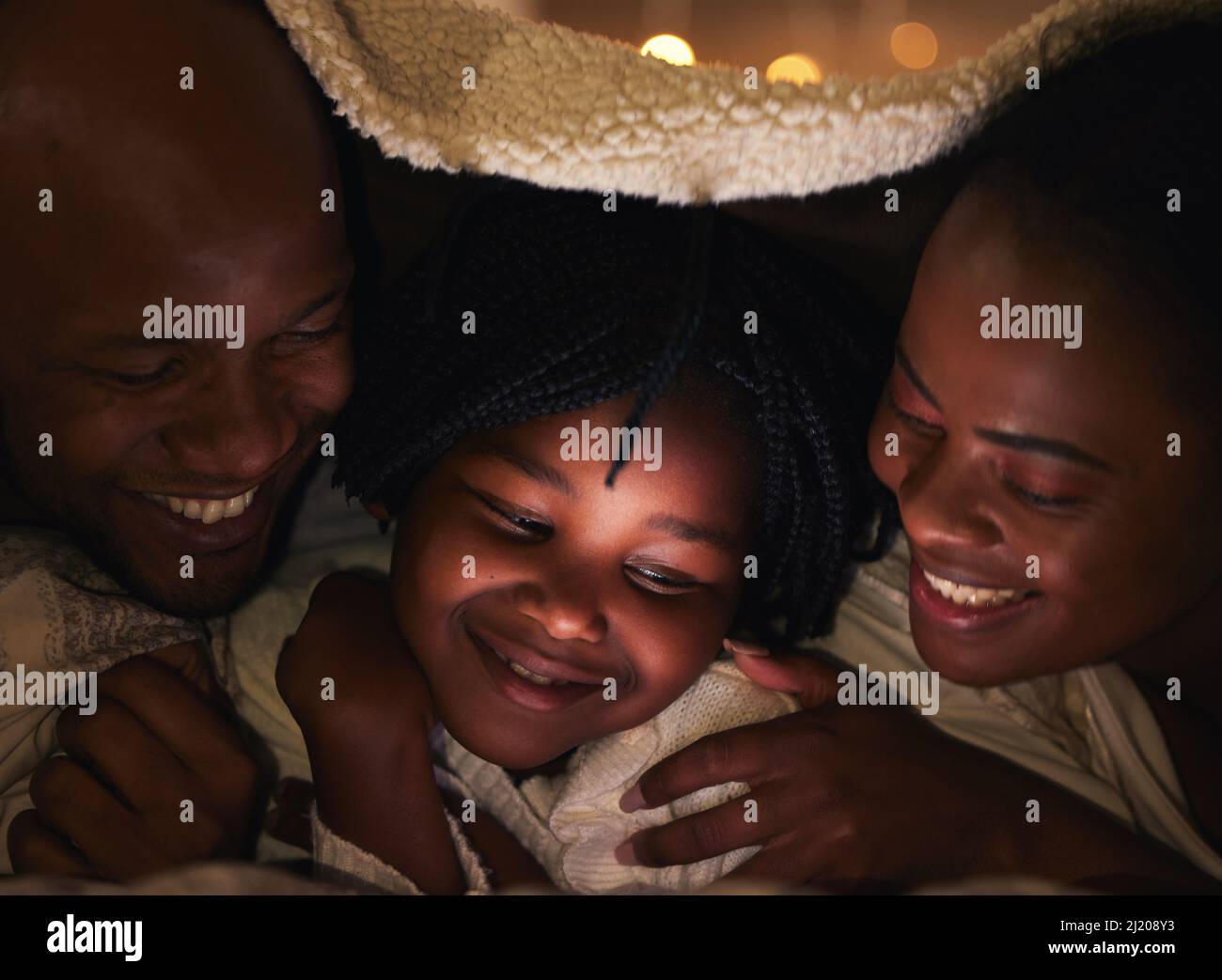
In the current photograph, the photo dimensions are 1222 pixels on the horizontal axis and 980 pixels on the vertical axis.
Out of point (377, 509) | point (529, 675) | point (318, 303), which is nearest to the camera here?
point (318, 303)

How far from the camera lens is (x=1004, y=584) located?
105 cm

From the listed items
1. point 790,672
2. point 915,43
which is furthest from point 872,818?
point 915,43

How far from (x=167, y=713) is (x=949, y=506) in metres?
0.84

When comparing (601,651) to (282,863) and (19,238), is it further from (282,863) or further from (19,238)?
(19,238)

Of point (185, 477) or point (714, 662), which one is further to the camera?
point (714, 662)

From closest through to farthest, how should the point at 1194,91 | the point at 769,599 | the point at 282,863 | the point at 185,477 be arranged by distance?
the point at 1194,91 < the point at 185,477 < the point at 282,863 < the point at 769,599

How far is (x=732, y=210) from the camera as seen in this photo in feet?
3.83

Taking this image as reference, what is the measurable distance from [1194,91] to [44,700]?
4.14 feet

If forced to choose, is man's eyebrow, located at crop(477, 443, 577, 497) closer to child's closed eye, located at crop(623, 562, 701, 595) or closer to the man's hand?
child's closed eye, located at crop(623, 562, 701, 595)

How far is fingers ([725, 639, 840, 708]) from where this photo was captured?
122 centimetres

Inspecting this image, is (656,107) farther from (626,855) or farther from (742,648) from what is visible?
(626,855)

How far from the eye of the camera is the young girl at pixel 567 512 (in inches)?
43.1

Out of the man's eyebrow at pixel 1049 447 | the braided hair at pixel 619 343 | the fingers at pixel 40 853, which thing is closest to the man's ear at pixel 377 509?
the braided hair at pixel 619 343

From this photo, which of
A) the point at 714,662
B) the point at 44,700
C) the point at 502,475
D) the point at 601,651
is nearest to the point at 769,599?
the point at 714,662
